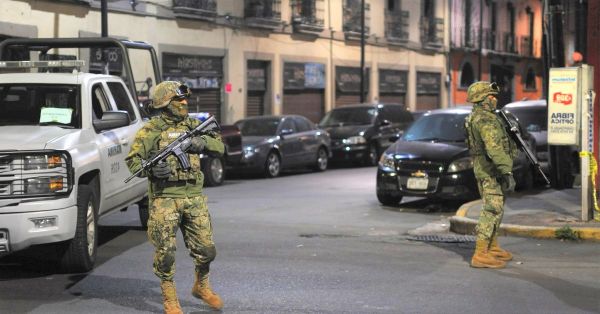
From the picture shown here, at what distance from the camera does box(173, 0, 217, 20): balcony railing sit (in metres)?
23.5

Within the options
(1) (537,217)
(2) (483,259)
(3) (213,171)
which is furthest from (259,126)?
(2) (483,259)

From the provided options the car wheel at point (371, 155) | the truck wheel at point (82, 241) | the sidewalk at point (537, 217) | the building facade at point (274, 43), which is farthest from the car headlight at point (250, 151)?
the truck wheel at point (82, 241)

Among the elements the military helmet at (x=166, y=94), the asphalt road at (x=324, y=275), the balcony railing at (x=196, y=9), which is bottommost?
the asphalt road at (x=324, y=275)

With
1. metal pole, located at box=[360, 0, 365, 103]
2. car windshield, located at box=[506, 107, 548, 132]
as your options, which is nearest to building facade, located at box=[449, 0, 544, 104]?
metal pole, located at box=[360, 0, 365, 103]

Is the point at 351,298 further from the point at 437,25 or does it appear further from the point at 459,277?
the point at 437,25

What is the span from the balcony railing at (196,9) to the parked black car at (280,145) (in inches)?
203

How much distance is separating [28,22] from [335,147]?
865 cm

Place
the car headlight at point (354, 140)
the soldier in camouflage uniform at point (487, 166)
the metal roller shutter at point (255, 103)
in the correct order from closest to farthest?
1. the soldier in camouflage uniform at point (487, 166)
2. the car headlight at point (354, 140)
3. the metal roller shutter at point (255, 103)

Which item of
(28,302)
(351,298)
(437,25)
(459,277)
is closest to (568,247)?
(459,277)

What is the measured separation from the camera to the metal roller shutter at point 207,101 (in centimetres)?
2411

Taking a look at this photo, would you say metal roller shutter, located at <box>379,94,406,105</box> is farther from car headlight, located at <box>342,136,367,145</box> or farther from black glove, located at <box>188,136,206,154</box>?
black glove, located at <box>188,136,206,154</box>

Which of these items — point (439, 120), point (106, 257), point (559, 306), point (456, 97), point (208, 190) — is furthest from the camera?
point (456, 97)

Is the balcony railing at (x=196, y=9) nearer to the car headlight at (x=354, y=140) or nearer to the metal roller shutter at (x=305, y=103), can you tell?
the metal roller shutter at (x=305, y=103)

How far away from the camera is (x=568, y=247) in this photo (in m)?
8.98
